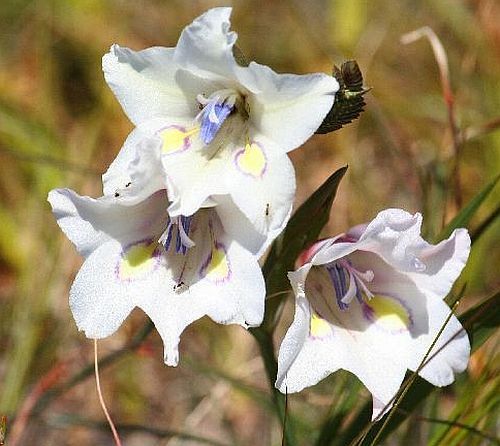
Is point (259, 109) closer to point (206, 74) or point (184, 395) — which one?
point (206, 74)

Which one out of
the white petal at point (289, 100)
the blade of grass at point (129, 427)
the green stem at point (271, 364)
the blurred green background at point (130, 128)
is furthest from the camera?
the blurred green background at point (130, 128)

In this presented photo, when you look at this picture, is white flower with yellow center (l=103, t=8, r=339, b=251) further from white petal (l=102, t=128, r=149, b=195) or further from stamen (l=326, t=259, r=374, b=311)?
stamen (l=326, t=259, r=374, b=311)

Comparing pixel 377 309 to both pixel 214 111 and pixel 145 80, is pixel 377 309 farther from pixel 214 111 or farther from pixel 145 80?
pixel 145 80

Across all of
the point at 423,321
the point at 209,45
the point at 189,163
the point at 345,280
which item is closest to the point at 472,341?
the point at 423,321

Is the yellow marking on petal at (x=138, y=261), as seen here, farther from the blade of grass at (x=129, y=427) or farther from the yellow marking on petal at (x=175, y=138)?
the blade of grass at (x=129, y=427)

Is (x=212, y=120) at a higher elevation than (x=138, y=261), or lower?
higher

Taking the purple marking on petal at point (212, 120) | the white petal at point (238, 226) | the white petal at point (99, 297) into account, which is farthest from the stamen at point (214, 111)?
Result: the white petal at point (99, 297)
